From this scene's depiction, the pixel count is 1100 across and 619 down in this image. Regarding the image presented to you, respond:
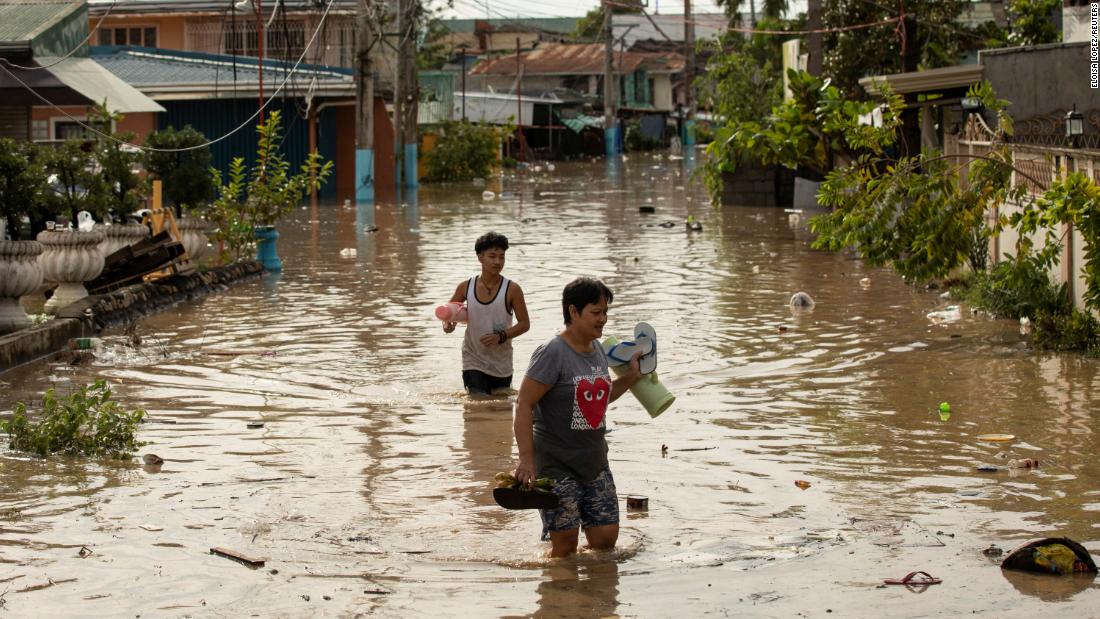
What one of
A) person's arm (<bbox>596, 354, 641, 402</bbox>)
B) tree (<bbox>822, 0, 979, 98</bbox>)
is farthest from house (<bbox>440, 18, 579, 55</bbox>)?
person's arm (<bbox>596, 354, 641, 402</bbox>)

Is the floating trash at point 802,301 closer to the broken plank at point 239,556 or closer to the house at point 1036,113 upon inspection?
the house at point 1036,113

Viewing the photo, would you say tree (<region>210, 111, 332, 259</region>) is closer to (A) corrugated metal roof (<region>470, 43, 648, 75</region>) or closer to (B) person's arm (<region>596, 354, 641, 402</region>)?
(B) person's arm (<region>596, 354, 641, 402</region>)

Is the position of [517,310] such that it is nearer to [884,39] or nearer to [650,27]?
[884,39]

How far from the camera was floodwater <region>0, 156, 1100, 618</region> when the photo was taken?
249 inches

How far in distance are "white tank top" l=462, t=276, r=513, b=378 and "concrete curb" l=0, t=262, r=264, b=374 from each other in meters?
4.42

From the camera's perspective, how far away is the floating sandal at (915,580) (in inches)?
249

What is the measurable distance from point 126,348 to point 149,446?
435 cm

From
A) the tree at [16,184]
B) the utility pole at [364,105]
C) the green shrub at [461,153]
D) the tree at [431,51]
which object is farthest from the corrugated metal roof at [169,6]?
the tree at [16,184]

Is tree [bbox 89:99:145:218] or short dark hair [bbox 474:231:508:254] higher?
tree [bbox 89:99:145:218]

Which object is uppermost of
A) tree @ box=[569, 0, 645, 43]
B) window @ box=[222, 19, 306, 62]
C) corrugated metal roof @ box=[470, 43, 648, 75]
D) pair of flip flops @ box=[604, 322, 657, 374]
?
tree @ box=[569, 0, 645, 43]

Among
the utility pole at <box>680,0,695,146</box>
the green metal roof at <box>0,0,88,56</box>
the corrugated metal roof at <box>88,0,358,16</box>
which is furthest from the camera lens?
the utility pole at <box>680,0,695,146</box>

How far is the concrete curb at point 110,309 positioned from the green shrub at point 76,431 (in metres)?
3.47

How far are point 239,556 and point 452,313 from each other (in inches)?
144

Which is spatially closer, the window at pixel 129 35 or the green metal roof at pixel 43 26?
the green metal roof at pixel 43 26
